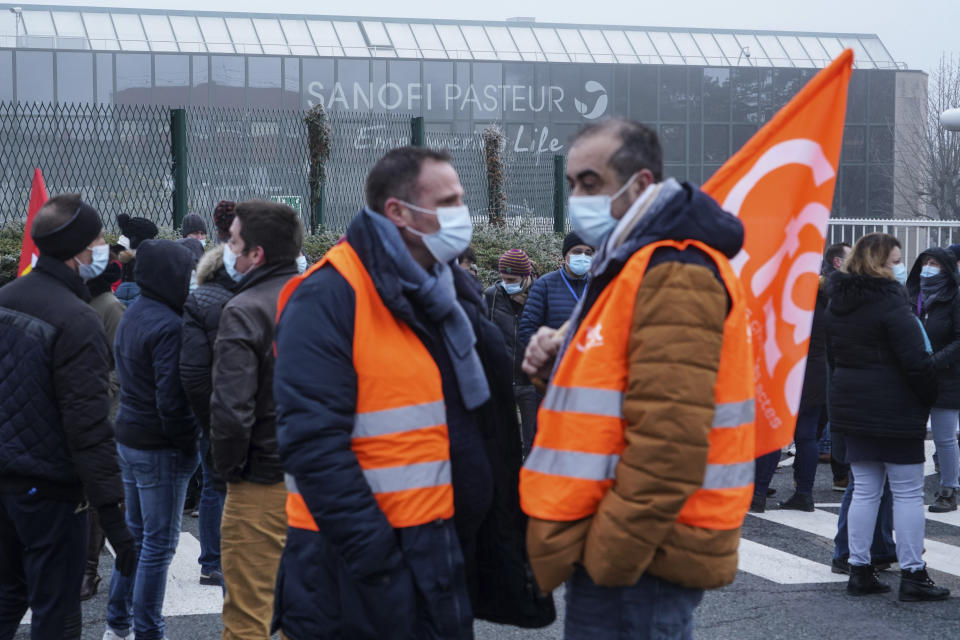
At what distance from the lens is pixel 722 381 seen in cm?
280

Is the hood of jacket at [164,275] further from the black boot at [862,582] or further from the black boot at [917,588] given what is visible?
the black boot at [917,588]

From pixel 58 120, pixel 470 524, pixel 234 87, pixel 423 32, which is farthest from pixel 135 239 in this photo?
pixel 423 32

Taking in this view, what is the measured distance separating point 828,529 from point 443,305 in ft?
19.1

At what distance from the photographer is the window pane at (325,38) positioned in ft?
108

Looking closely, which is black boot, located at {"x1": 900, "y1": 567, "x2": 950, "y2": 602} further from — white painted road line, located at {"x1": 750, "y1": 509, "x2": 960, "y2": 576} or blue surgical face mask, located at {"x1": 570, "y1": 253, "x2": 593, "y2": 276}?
blue surgical face mask, located at {"x1": 570, "y1": 253, "x2": 593, "y2": 276}

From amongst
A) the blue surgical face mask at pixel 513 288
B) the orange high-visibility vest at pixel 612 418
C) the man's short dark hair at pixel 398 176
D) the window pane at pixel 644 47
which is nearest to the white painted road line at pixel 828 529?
the blue surgical face mask at pixel 513 288

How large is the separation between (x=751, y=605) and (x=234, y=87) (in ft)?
90.6

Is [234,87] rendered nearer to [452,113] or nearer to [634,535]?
[452,113]

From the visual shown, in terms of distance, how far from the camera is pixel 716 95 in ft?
116

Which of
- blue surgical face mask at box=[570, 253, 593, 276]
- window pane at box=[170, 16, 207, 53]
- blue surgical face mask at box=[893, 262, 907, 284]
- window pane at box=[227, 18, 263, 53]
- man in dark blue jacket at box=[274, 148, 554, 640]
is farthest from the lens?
window pane at box=[227, 18, 263, 53]

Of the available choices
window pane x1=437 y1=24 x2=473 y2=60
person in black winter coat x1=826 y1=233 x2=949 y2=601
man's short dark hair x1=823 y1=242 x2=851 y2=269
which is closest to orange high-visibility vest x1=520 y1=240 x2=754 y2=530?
person in black winter coat x1=826 y1=233 x2=949 y2=601

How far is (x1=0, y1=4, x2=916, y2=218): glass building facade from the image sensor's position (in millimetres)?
30578

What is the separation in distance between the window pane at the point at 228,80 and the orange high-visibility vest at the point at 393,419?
29199 mm

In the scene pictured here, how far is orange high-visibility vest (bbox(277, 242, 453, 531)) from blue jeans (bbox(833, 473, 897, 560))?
4.28 meters
